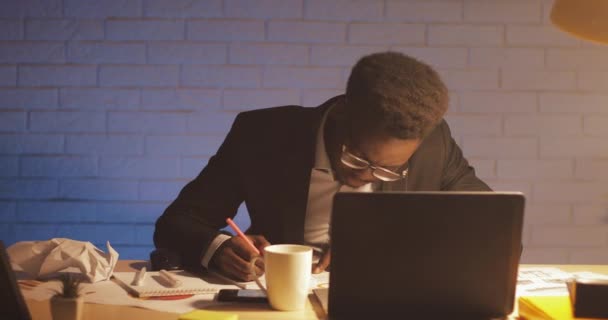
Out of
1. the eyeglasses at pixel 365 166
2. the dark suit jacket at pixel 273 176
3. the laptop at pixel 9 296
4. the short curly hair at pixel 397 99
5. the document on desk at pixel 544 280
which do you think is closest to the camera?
the laptop at pixel 9 296

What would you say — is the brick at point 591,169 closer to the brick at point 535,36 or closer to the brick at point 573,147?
the brick at point 573,147

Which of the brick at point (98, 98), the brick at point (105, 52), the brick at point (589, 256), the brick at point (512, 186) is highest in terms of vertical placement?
the brick at point (105, 52)

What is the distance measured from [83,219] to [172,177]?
0.44m

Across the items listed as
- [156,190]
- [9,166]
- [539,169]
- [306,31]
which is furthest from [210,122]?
[539,169]

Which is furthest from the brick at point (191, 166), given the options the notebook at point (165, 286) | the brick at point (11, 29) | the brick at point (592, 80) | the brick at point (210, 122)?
the brick at point (592, 80)

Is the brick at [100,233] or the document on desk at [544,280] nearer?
the document on desk at [544,280]

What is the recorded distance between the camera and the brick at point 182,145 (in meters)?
2.77

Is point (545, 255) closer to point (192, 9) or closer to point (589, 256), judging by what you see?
point (589, 256)

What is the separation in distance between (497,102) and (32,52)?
6.84 feet

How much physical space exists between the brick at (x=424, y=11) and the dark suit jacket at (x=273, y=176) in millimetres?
888

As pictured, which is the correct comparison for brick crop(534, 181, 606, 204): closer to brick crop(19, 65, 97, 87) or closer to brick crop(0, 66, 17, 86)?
brick crop(19, 65, 97, 87)

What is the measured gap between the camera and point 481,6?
2.82m

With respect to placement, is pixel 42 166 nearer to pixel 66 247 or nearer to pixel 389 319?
pixel 66 247

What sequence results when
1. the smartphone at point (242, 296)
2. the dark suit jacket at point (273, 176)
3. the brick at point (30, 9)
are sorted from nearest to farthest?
the smartphone at point (242, 296)
the dark suit jacket at point (273, 176)
the brick at point (30, 9)
